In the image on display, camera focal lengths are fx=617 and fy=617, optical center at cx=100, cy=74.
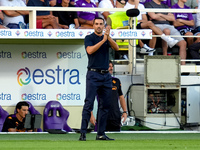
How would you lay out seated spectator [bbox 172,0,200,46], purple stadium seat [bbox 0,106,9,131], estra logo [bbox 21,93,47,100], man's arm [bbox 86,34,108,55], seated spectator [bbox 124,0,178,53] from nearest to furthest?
man's arm [bbox 86,34,108,55], purple stadium seat [bbox 0,106,9,131], estra logo [bbox 21,93,47,100], seated spectator [bbox 124,0,178,53], seated spectator [bbox 172,0,200,46]

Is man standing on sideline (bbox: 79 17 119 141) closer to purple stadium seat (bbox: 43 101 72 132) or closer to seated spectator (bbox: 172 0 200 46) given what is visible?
purple stadium seat (bbox: 43 101 72 132)

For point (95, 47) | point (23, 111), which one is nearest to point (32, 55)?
point (23, 111)

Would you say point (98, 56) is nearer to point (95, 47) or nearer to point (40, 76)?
point (95, 47)

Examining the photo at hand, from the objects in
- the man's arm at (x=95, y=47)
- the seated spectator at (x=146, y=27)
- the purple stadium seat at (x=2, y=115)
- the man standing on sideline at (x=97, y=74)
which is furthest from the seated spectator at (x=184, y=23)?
the man's arm at (x=95, y=47)

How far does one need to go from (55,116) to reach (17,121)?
1.11 meters

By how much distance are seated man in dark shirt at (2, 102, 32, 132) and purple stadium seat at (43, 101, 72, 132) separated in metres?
0.87

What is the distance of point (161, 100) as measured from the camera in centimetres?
1564

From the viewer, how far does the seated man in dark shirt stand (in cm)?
1262

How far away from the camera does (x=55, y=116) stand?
13.5 metres

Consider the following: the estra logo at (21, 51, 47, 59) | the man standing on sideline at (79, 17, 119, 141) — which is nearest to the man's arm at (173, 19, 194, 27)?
the estra logo at (21, 51, 47, 59)

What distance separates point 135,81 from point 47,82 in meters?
2.76

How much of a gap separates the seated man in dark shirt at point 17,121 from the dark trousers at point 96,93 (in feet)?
9.82

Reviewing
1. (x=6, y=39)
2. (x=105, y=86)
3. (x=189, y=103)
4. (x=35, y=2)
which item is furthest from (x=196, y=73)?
(x=105, y=86)

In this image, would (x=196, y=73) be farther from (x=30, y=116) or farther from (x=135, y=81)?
(x=30, y=116)
